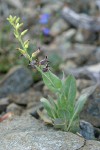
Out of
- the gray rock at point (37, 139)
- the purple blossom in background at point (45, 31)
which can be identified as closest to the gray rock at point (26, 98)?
the gray rock at point (37, 139)

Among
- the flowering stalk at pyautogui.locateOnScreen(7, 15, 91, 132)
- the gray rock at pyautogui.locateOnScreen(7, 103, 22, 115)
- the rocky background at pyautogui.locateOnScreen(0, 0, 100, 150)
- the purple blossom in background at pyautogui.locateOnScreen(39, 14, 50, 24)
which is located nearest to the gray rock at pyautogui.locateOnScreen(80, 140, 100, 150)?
the rocky background at pyautogui.locateOnScreen(0, 0, 100, 150)

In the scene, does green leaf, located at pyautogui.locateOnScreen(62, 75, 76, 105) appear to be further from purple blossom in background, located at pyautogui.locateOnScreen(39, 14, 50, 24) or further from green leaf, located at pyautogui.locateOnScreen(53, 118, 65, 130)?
purple blossom in background, located at pyautogui.locateOnScreen(39, 14, 50, 24)

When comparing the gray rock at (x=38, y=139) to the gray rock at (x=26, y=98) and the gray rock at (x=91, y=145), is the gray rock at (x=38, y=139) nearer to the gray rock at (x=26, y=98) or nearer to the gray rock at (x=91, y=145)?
the gray rock at (x=91, y=145)

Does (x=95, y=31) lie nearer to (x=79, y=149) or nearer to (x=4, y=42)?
(x=4, y=42)

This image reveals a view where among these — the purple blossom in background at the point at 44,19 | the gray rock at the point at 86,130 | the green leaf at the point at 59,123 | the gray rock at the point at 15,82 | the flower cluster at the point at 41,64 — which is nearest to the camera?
the flower cluster at the point at 41,64

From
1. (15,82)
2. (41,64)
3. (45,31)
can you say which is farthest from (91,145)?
(45,31)

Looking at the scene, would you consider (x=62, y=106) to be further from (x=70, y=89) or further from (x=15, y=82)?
(x=15, y=82)

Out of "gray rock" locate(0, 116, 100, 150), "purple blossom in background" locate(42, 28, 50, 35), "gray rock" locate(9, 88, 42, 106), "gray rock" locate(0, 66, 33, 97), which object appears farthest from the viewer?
"purple blossom in background" locate(42, 28, 50, 35)
